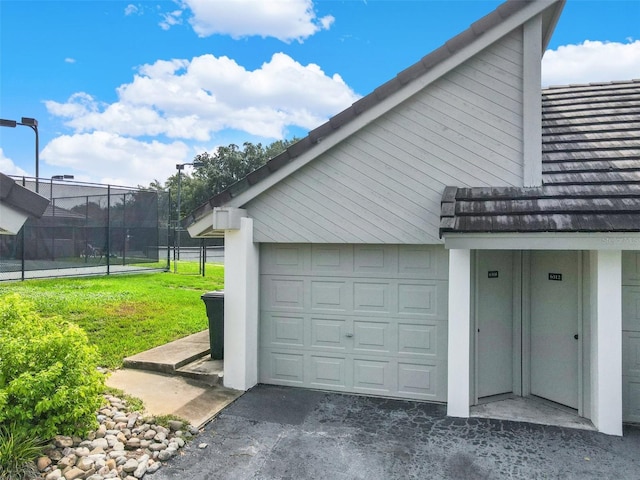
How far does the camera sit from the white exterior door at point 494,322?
557 cm

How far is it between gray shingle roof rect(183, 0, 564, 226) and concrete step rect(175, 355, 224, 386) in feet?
7.87

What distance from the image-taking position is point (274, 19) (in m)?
10.7

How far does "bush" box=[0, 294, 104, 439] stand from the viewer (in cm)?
376

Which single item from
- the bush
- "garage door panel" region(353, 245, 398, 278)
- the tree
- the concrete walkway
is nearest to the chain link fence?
the concrete walkway

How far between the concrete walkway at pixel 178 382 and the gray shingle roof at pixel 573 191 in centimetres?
373

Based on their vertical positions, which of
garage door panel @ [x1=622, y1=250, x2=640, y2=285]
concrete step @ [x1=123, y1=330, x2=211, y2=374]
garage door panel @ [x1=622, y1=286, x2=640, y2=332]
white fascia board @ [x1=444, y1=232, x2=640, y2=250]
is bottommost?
concrete step @ [x1=123, y1=330, x2=211, y2=374]

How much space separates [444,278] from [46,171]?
111 feet

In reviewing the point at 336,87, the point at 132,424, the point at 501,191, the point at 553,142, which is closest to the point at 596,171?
the point at 553,142

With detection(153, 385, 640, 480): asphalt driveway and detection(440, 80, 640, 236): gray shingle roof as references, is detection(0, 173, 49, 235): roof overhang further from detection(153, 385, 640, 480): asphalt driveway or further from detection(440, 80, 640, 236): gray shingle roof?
detection(440, 80, 640, 236): gray shingle roof

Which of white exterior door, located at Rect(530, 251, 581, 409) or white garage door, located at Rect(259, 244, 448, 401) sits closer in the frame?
white exterior door, located at Rect(530, 251, 581, 409)

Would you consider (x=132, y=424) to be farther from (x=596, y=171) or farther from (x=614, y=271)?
(x=596, y=171)

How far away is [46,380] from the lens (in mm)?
3781

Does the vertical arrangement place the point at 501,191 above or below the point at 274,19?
below

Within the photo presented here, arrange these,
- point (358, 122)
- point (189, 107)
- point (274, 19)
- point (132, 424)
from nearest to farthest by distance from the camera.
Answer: point (132, 424)
point (358, 122)
point (274, 19)
point (189, 107)
